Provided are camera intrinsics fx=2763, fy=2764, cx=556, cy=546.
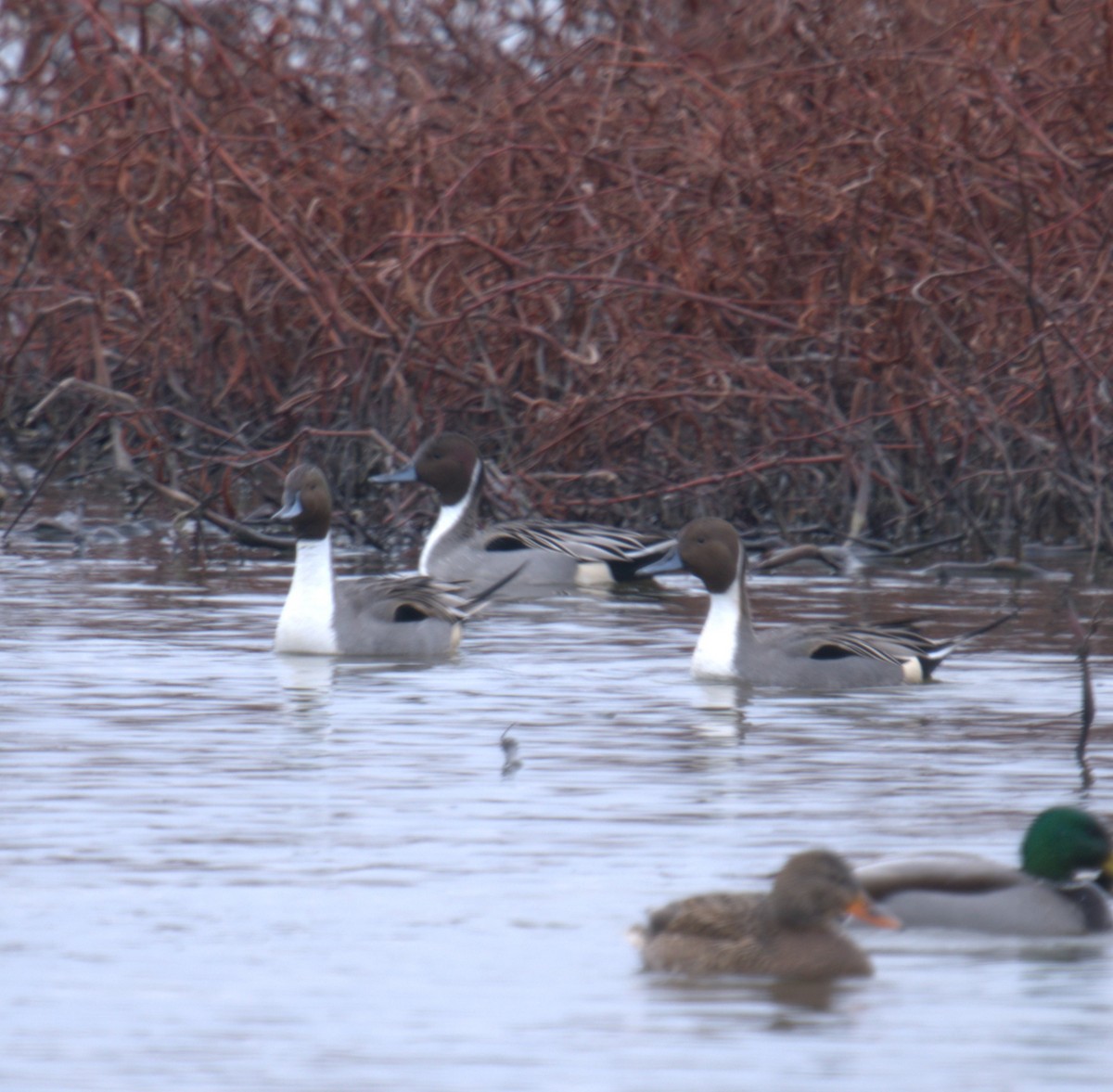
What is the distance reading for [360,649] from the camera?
35.1 ft

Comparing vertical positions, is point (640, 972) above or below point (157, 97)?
below

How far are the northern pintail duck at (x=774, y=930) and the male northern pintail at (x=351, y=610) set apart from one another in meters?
4.88

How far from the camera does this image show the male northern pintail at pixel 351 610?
34.5ft

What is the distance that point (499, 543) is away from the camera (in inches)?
513

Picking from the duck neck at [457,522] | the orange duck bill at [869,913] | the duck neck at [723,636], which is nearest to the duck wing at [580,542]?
the duck neck at [457,522]

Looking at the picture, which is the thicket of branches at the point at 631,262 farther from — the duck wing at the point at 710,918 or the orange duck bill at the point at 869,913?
the duck wing at the point at 710,918

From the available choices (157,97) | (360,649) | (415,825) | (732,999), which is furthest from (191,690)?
(157,97)

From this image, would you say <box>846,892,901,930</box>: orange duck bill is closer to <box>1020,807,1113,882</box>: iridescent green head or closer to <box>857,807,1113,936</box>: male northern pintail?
<box>857,807,1113,936</box>: male northern pintail

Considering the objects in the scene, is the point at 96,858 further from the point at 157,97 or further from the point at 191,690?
the point at 157,97

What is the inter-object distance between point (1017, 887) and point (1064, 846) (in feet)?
0.86

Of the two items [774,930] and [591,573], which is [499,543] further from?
[774,930]

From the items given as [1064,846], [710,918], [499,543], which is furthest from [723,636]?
[710,918]

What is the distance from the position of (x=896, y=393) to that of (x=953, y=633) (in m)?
2.64

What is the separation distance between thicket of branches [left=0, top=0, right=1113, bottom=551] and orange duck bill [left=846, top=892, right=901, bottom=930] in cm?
607
